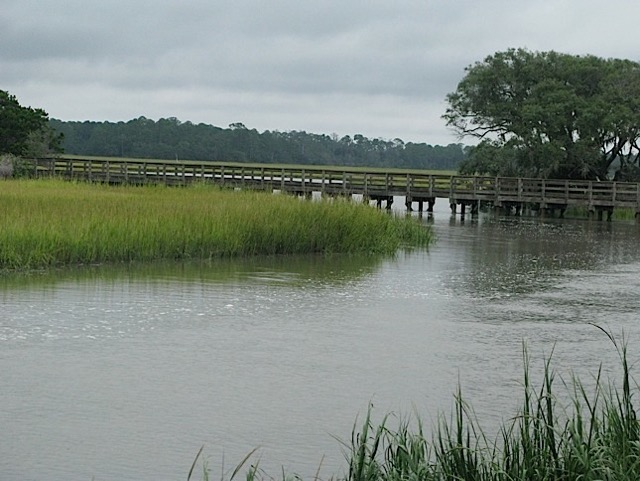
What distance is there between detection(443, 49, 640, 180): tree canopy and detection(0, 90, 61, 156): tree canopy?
20099 millimetres

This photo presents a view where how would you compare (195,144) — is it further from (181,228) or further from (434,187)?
(181,228)

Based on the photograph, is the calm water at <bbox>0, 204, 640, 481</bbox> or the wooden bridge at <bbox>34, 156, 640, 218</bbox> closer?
the calm water at <bbox>0, 204, 640, 481</bbox>

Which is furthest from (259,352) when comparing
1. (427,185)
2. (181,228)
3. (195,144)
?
(195,144)

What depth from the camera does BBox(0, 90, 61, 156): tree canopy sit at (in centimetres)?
5756

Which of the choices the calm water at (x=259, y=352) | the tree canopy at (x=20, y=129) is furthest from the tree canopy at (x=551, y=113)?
the calm water at (x=259, y=352)

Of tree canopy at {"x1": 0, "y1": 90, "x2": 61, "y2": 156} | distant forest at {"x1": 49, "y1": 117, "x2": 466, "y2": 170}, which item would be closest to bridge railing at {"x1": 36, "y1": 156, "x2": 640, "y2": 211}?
tree canopy at {"x1": 0, "y1": 90, "x2": 61, "y2": 156}

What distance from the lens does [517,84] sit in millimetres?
55562

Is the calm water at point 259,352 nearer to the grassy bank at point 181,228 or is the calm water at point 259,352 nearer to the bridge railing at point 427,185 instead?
the grassy bank at point 181,228

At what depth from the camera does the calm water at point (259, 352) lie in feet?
30.7

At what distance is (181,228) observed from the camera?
2355 centimetres

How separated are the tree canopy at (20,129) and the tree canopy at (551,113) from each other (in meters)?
20.1

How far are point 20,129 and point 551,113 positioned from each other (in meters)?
25.1

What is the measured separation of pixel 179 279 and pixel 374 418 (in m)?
9.98

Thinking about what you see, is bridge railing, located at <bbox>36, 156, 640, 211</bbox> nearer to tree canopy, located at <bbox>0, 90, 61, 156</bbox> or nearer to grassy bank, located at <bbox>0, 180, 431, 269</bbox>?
tree canopy, located at <bbox>0, 90, 61, 156</bbox>
